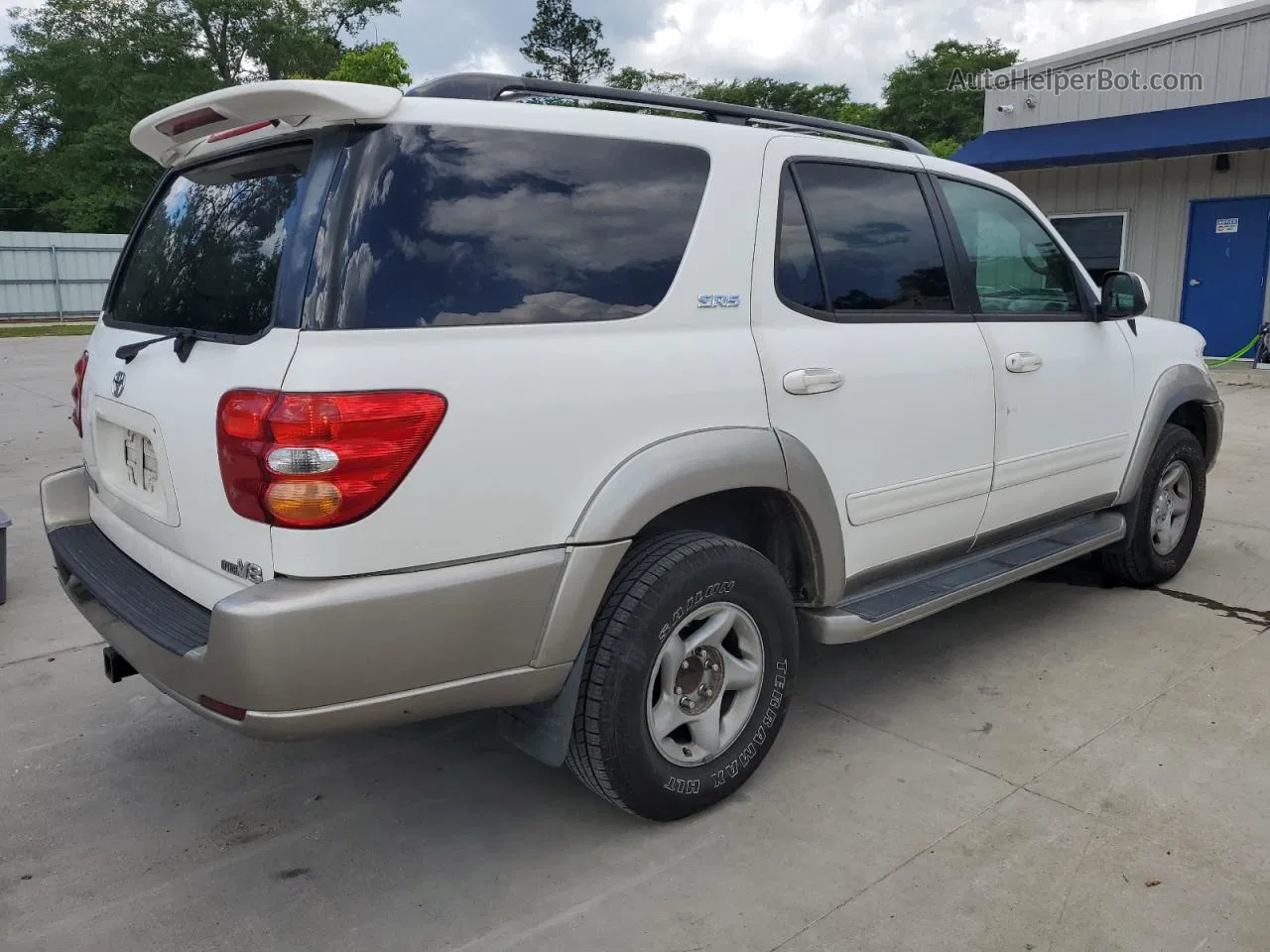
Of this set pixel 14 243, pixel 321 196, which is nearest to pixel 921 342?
pixel 321 196

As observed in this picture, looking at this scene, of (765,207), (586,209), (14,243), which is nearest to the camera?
(586,209)

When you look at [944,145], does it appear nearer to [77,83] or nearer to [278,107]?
[77,83]

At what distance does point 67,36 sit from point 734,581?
45.2 metres

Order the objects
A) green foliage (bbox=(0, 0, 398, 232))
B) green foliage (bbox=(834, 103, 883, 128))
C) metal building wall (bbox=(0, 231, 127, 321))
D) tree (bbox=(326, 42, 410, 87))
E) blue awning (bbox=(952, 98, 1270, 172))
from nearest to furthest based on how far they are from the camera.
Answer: blue awning (bbox=(952, 98, 1270, 172)) → metal building wall (bbox=(0, 231, 127, 321)) → tree (bbox=(326, 42, 410, 87)) → green foliage (bbox=(0, 0, 398, 232)) → green foliage (bbox=(834, 103, 883, 128))

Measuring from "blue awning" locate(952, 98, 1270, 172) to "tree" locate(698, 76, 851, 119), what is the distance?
46812 mm

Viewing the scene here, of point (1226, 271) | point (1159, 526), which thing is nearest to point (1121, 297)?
point (1159, 526)

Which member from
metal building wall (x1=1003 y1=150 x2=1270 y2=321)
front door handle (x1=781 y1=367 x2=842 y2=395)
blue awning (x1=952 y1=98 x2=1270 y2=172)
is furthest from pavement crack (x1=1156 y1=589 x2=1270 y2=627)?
metal building wall (x1=1003 y1=150 x2=1270 y2=321)

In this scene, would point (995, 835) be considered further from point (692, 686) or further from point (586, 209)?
point (586, 209)

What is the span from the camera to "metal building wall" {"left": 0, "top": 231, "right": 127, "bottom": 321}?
24.8m

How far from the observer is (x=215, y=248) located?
2.70 metres

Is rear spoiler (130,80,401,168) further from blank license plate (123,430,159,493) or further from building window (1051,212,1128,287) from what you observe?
building window (1051,212,1128,287)

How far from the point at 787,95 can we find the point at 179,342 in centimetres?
6394

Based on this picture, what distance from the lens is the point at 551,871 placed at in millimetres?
2693

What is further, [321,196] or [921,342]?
[921,342]
